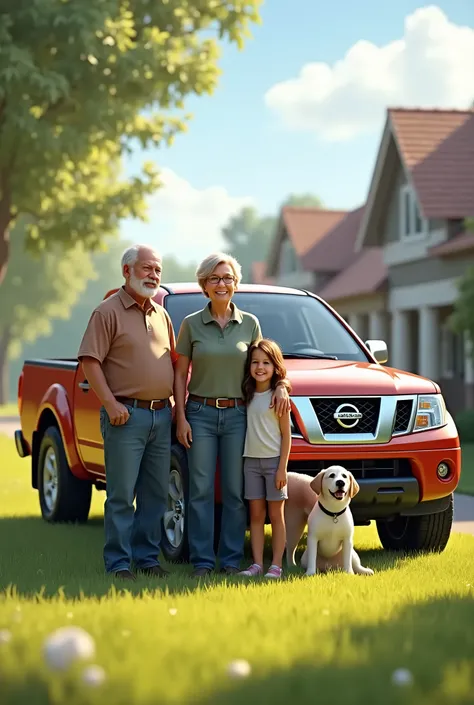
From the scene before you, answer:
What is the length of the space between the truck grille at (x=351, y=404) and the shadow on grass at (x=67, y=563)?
37.7 inches

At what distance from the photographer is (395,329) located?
38688 millimetres

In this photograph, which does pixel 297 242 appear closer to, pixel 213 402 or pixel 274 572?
pixel 213 402

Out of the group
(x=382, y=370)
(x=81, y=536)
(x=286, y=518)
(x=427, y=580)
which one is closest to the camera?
(x=427, y=580)

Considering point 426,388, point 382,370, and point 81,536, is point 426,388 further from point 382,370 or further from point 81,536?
point 81,536

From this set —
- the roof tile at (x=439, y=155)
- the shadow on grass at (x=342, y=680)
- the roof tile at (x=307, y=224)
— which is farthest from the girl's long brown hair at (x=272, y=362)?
the roof tile at (x=307, y=224)

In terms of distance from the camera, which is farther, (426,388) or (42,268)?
(42,268)

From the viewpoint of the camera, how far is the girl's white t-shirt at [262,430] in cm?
847

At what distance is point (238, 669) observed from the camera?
4.74 metres

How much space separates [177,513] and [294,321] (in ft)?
6.61

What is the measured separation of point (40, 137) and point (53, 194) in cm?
299

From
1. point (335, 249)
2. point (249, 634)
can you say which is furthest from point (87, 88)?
point (335, 249)

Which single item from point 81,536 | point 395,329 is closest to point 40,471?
point 81,536

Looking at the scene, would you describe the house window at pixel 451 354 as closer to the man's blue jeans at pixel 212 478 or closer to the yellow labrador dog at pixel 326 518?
the yellow labrador dog at pixel 326 518

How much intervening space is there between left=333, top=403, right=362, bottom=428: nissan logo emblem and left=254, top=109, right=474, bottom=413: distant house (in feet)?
71.0
